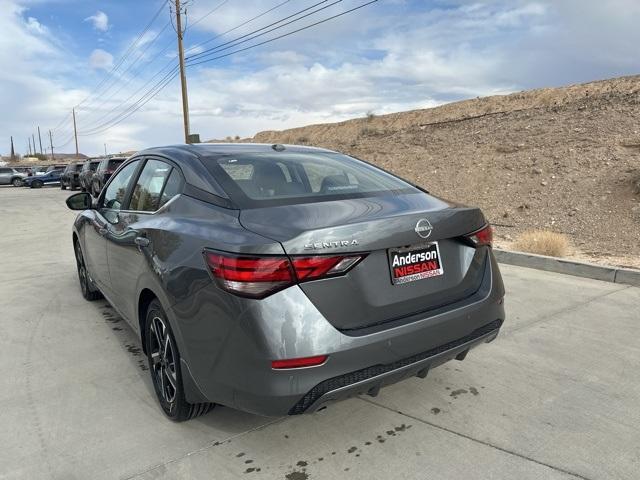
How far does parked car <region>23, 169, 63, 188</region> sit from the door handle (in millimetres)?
38399

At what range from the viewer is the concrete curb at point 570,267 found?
5770 mm

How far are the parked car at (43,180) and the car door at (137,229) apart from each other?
37.7 m

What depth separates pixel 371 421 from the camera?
2988 mm

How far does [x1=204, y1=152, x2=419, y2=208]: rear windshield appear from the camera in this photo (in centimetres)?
280

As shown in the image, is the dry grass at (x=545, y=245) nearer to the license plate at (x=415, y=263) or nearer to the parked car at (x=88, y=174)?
the license plate at (x=415, y=263)

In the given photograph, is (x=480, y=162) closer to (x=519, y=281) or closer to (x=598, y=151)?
(x=598, y=151)

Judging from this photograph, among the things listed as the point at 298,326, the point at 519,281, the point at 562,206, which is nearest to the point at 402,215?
the point at 298,326

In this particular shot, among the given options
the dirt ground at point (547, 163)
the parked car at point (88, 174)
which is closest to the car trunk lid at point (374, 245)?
the dirt ground at point (547, 163)

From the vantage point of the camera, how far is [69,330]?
15.4 feet

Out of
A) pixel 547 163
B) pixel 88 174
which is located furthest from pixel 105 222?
pixel 88 174

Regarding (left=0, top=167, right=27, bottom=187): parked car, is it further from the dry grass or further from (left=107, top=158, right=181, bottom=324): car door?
(left=107, top=158, right=181, bottom=324): car door

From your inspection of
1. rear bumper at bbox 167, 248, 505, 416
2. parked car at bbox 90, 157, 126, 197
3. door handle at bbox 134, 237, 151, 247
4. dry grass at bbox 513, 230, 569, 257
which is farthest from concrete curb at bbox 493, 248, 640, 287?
parked car at bbox 90, 157, 126, 197

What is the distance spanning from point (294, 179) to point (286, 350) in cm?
128

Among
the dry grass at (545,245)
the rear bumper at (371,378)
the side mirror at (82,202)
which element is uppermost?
the side mirror at (82,202)
